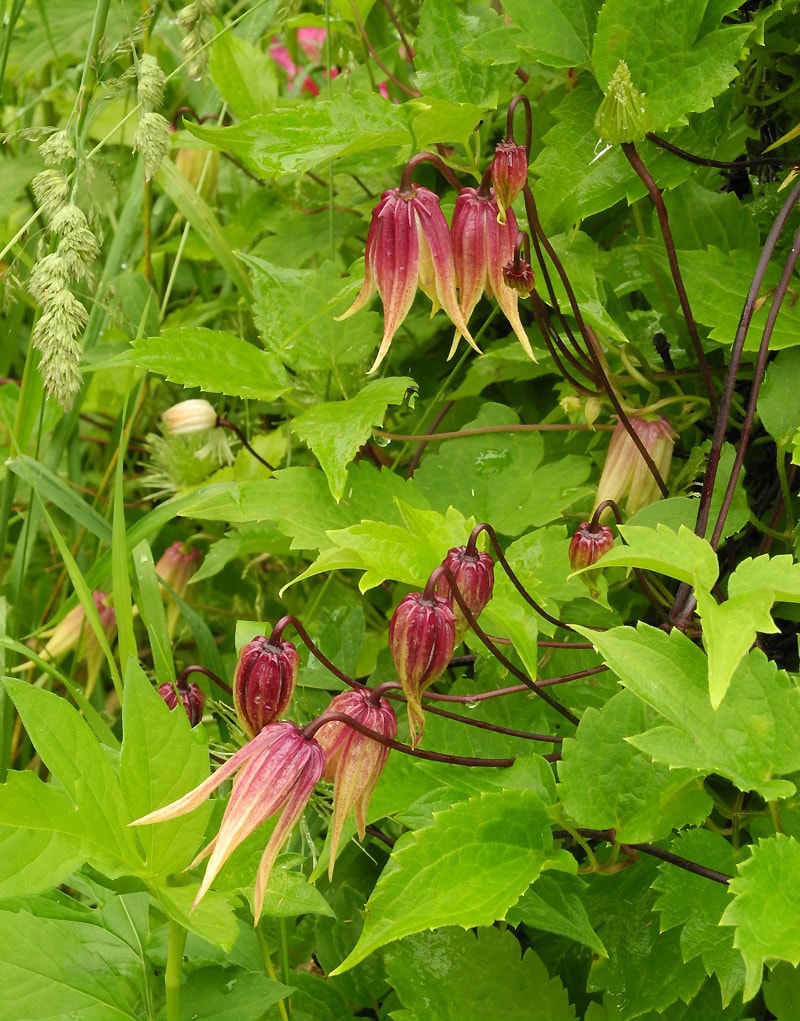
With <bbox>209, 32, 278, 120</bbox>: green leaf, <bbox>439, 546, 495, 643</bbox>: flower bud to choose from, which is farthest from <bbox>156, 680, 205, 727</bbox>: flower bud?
<bbox>209, 32, 278, 120</bbox>: green leaf

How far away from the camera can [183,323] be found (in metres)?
1.72

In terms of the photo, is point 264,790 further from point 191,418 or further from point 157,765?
point 191,418

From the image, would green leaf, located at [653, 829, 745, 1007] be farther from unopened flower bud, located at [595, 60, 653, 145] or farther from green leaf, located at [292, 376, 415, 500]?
unopened flower bud, located at [595, 60, 653, 145]

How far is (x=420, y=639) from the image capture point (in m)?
0.79

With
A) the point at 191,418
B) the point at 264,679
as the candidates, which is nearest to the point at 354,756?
the point at 264,679

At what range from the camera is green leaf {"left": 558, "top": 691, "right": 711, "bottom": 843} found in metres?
0.86

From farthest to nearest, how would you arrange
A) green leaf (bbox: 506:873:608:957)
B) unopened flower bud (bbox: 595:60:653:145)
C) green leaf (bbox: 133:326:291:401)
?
green leaf (bbox: 133:326:291:401)
unopened flower bud (bbox: 595:60:653:145)
green leaf (bbox: 506:873:608:957)

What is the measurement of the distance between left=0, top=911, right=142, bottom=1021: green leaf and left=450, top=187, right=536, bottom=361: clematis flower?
57 centimetres

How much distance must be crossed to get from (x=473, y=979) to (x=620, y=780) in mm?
244

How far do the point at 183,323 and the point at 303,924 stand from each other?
0.93 m

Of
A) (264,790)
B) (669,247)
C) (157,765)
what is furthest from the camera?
(669,247)

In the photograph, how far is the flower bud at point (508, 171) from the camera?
36.0 inches

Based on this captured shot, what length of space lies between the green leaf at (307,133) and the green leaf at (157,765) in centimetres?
48

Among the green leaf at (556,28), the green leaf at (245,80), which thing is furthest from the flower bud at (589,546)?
the green leaf at (245,80)
